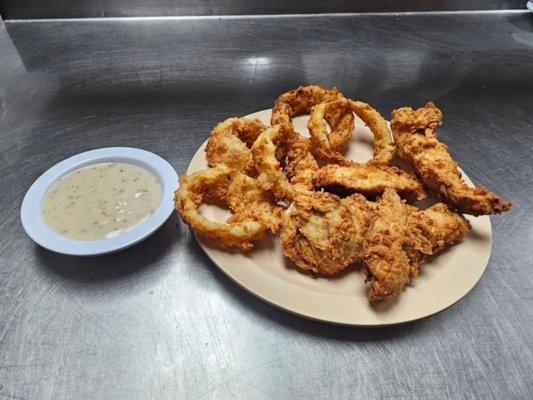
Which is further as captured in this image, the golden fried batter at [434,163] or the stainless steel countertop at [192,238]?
the golden fried batter at [434,163]

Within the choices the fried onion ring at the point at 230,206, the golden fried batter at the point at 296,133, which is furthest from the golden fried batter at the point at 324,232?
the golden fried batter at the point at 296,133

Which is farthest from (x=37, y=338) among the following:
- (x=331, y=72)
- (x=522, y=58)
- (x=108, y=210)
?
(x=522, y=58)

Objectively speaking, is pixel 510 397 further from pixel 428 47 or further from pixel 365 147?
pixel 428 47

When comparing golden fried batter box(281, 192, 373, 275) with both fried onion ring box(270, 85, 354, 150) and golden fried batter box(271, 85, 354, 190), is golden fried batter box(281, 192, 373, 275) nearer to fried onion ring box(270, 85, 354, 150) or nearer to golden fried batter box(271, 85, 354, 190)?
golden fried batter box(271, 85, 354, 190)

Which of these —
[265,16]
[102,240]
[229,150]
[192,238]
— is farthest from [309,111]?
[265,16]

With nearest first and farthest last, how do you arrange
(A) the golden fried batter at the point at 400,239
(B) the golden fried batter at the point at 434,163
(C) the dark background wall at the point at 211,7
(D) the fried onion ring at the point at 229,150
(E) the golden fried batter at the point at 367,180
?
(A) the golden fried batter at the point at 400,239, (B) the golden fried batter at the point at 434,163, (E) the golden fried batter at the point at 367,180, (D) the fried onion ring at the point at 229,150, (C) the dark background wall at the point at 211,7

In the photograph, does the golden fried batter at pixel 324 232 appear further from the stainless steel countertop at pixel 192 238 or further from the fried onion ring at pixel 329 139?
the fried onion ring at pixel 329 139
